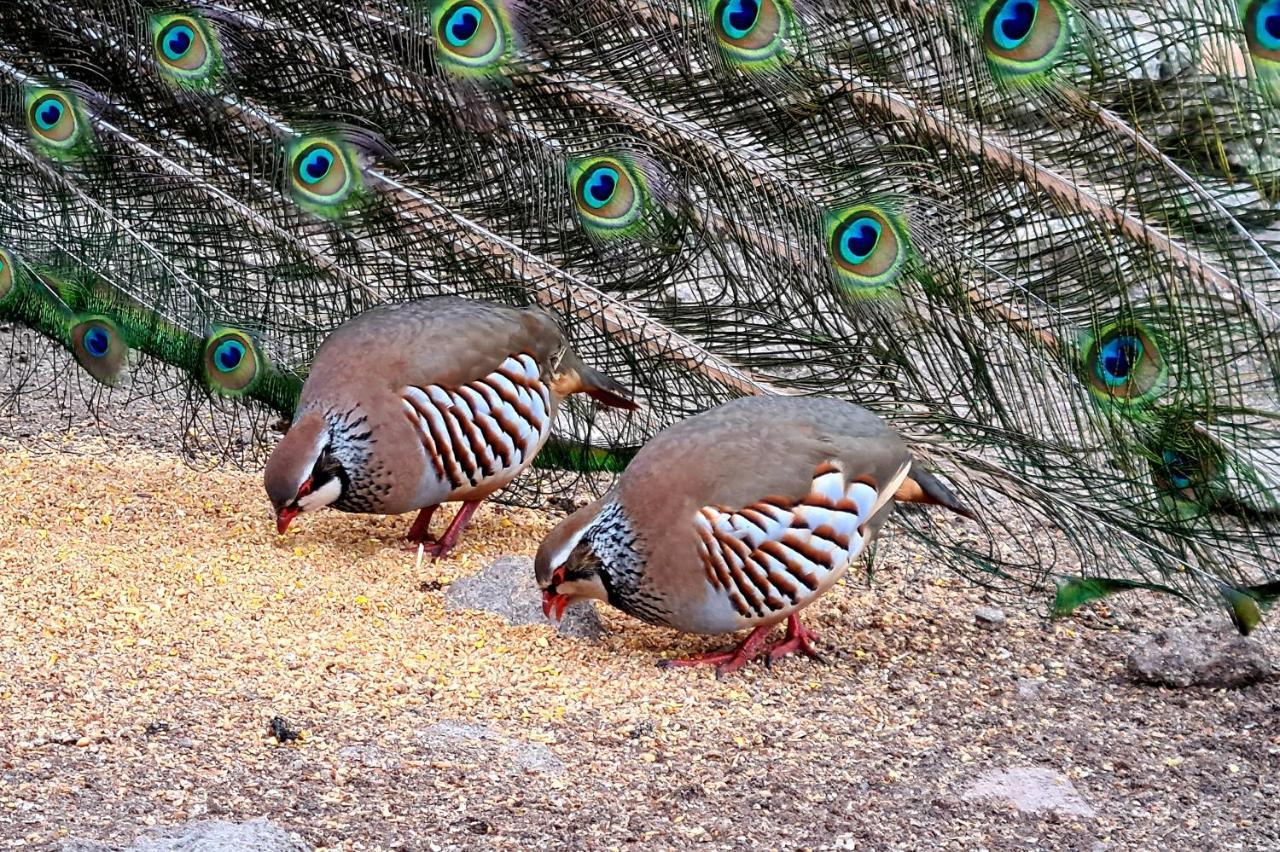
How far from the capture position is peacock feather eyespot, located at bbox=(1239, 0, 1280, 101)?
433 cm

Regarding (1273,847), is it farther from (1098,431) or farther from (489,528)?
(489,528)

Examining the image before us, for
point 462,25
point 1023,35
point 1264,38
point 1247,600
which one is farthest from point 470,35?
point 1247,600

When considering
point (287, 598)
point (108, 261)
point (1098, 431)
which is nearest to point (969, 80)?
point (1098, 431)

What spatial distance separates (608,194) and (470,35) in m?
0.75

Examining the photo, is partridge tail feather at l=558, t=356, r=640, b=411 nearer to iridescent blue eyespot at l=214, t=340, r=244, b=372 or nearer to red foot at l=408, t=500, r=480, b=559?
red foot at l=408, t=500, r=480, b=559

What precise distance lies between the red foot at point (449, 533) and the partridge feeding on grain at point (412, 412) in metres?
0.28

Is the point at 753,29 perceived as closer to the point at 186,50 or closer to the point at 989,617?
the point at 186,50

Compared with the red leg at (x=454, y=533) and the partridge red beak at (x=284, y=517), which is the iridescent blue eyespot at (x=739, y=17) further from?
the partridge red beak at (x=284, y=517)

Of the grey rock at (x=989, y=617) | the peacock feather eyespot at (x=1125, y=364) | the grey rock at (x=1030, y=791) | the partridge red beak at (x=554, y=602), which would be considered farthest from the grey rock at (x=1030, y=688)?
the partridge red beak at (x=554, y=602)

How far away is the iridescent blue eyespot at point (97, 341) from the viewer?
19.8 feet

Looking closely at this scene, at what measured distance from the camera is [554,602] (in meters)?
4.74

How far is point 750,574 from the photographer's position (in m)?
4.48

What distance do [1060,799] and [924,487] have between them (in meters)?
1.14

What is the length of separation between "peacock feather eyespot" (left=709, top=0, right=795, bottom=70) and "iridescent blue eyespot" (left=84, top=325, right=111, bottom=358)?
2725 millimetres
